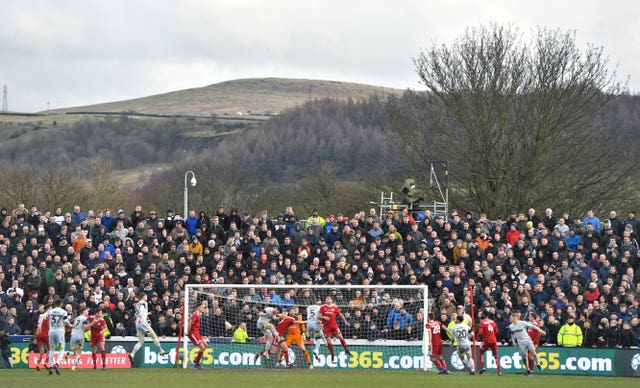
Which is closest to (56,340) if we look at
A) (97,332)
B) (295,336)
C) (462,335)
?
(97,332)

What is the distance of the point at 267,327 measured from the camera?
3050cm

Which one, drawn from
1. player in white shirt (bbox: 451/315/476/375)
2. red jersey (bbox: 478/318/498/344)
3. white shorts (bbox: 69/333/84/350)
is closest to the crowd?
player in white shirt (bbox: 451/315/476/375)

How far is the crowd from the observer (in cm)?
3216

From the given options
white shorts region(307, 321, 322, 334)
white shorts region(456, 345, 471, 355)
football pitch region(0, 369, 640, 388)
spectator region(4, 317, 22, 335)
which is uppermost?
white shorts region(307, 321, 322, 334)

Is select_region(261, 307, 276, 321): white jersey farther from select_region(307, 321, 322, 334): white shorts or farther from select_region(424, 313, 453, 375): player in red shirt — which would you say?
select_region(424, 313, 453, 375): player in red shirt

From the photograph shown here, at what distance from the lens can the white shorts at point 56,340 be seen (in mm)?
29344

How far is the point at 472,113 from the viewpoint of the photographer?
172 feet

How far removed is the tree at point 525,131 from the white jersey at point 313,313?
2053 cm

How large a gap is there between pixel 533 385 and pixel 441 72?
29.4 m

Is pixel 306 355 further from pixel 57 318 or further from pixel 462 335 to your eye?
pixel 57 318

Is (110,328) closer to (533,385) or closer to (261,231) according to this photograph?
(261,231)

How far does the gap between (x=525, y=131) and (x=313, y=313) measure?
2282 cm

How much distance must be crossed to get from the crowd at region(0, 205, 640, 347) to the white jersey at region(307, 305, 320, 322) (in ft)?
2.68

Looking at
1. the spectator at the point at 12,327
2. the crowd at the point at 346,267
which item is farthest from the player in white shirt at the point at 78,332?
the spectator at the point at 12,327
